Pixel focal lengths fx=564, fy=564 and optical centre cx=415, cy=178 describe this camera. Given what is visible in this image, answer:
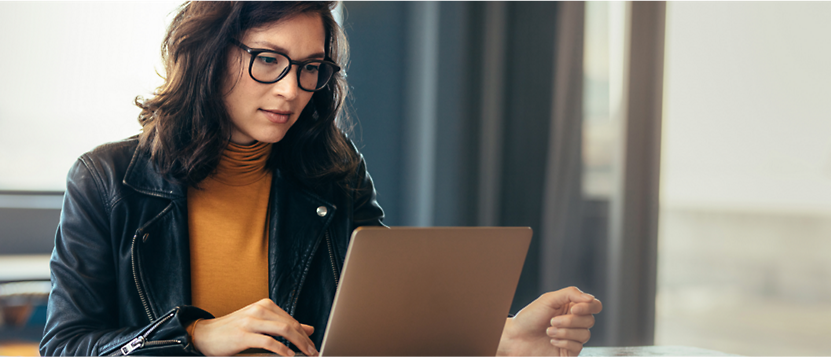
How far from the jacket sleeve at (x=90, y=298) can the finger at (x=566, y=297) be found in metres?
0.56

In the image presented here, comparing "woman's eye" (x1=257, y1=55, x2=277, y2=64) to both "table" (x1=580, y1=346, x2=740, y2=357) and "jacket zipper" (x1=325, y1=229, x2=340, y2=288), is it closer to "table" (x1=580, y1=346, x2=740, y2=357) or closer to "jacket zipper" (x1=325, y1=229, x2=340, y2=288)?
"jacket zipper" (x1=325, y1=229, x2=340, y2=288)

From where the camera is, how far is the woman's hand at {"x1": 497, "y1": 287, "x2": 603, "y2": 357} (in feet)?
2.97

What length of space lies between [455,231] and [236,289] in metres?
0.68

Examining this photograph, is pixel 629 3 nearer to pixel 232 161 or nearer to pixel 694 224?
pixel 694 224

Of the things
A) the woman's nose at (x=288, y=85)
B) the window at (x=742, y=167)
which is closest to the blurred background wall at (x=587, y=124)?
the window at (x=742, y=167)

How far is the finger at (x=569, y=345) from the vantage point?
906 millimetres

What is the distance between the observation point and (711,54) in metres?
2.38

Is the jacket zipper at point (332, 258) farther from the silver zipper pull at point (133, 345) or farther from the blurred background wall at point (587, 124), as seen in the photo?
the blurred background wall at point (587, 124)

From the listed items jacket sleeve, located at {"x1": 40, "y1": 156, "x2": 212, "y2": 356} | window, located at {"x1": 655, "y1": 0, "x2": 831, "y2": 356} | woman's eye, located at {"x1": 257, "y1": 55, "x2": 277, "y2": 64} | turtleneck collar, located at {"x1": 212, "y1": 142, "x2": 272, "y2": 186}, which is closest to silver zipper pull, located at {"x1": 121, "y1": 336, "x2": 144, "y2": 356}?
jacket sleeve, located at {"x1": 40, "y1": 156, "x2": 212, "y2": 356}

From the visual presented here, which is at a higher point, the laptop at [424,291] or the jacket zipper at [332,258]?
the laptop at [424,291]

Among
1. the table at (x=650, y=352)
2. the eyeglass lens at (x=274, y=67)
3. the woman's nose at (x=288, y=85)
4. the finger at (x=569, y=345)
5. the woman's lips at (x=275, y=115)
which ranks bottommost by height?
the table at (x=650, y=352)

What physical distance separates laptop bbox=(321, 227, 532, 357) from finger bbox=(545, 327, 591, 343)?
0.60 feet

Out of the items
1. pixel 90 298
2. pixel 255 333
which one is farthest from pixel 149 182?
pixel 255 333

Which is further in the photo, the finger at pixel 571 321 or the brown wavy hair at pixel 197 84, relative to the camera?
the brown wavy hair at pixel 197 84
